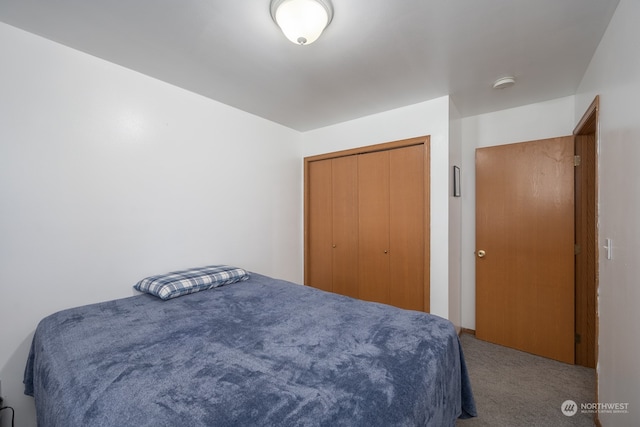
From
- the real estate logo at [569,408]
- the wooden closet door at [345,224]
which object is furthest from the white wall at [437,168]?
the real estate logo at [569,408]

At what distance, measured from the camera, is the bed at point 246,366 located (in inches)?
32.2

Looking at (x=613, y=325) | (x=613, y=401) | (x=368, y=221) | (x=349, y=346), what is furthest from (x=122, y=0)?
(x=613, y=401)

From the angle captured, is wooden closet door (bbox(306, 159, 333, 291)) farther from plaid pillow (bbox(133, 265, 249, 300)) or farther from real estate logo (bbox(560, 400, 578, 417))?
real estate logo (bbox(560, 400, 578, 417))

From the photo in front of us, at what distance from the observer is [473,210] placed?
2955 mm

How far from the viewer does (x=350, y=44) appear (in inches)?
67.0

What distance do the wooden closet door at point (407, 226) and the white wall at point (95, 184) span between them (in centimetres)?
168

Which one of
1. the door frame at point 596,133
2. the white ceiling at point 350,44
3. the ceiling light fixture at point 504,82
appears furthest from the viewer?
the ceiling light fixture at point 504,82

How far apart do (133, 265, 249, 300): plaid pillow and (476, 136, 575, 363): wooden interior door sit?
2636 millimetres

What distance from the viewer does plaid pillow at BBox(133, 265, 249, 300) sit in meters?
1.85

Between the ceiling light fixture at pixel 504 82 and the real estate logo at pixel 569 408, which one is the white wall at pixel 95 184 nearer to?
the ceiling light fixture at pixel 504 82

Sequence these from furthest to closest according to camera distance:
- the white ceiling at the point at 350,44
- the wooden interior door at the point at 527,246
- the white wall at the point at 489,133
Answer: the white wall at the point at 489,133 → the wooden interior door at the point at 527,246 → the white ceiling at the point at 350,44

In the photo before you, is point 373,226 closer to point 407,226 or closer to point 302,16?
point 407,226

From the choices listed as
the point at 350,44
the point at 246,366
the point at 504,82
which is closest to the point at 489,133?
the point at 504,82

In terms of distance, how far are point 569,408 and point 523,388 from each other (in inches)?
10.6
